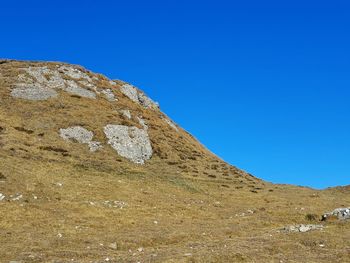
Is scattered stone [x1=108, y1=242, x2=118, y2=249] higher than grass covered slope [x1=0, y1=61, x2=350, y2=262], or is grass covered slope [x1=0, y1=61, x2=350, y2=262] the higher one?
grass covered slope [x1=0, y1=61, x2=350, y2=262]

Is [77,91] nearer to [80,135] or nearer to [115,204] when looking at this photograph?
[80,135]

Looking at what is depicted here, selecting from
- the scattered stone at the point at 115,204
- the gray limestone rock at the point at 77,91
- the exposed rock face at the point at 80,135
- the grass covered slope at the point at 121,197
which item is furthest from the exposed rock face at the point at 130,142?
the scattered stone at the point at 115,204

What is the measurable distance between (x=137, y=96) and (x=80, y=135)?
109 ft

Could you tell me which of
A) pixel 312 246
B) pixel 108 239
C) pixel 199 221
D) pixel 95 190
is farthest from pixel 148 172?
pixel 312 246

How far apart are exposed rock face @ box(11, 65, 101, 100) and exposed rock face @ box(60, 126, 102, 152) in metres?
13.1

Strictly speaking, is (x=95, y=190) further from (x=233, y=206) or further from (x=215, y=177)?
(x=215, y=177)

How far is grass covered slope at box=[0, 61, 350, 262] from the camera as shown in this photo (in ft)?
95.0

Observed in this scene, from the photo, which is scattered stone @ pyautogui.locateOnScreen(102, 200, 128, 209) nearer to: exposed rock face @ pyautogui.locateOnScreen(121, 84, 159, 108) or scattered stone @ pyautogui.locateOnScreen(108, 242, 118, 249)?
scattered stone @ pyautogui.locateOnScreen(108, 242, 118, 249)

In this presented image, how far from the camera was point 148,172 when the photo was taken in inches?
2542

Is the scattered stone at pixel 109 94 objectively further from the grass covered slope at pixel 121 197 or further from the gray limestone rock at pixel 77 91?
the gray limestone rock at pixel 77 91

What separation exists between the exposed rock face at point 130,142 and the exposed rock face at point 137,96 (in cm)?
2148

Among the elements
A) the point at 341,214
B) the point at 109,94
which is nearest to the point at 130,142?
the point at 109,94

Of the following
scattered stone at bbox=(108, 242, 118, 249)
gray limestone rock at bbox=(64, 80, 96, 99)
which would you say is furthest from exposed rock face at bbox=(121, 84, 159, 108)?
scattered stone at bbox=(108, 242, 118, 249)

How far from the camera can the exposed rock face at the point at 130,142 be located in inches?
2793
